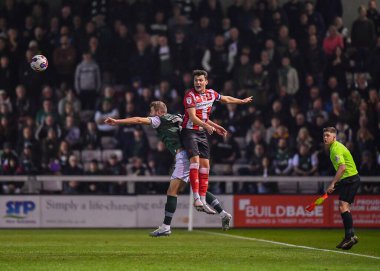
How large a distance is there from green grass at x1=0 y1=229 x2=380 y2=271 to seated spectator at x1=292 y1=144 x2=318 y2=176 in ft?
10.7

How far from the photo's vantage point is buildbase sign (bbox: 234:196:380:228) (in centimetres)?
2409

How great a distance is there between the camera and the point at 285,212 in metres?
24.2

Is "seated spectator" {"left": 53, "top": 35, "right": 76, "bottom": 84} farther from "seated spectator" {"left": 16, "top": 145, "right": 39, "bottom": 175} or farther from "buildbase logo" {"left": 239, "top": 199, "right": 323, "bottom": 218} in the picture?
"buildbase logo" {"left": 239, "top": 199, "right": 323, "bottom": 218}

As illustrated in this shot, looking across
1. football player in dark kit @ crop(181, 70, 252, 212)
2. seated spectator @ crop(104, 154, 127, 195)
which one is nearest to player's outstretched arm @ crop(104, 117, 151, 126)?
football player in dark kit @ crop(181, 70, 252, 212)

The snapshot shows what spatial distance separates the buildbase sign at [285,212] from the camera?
24.1 metres

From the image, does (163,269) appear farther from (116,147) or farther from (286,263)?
→ (116,147)

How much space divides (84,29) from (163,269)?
1640cm

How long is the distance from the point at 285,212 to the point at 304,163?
1.31 m

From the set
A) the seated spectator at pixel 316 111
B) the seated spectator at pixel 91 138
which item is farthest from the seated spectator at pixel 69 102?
the seated spectator at pixel 316 111

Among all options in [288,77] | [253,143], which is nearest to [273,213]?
[253,143]

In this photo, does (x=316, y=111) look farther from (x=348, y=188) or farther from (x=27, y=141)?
(x=348, y=188)

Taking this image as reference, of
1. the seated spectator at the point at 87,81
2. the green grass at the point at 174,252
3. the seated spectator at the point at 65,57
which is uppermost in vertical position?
the seated spectator at the point at 65,57

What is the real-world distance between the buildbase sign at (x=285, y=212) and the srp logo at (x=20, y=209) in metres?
5.05

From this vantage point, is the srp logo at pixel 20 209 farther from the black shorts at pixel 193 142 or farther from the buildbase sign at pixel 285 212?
the black shorts at pixel 193 142
